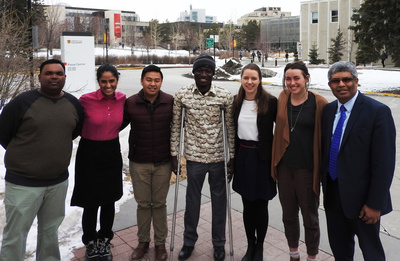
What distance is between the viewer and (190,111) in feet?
12.6

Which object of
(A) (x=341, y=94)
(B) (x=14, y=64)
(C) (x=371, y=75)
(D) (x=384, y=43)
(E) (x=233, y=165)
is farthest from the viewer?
(C) (x=371, y=75)

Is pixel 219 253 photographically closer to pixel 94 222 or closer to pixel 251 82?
pixel 94 222

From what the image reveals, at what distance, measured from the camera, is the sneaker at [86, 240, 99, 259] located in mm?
3893

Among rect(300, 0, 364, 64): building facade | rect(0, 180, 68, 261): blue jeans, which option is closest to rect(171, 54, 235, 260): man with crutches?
rect(0, 180, 68, 261): blue jeans

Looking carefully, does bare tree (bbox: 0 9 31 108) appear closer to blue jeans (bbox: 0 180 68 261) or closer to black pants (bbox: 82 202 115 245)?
black pants (bbox: 82 202 115 245)

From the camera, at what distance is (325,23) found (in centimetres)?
4891

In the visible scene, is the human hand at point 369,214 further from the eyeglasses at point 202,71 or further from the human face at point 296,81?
the eyeglasses at point 202,71

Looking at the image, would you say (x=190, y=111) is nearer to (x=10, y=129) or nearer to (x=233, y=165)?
(x=233, y=165)

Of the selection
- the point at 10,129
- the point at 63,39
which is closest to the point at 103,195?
the point at 10,129

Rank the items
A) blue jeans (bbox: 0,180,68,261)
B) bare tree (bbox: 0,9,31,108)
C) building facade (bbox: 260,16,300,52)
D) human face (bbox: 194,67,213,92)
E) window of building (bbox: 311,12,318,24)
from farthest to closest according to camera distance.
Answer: building facade (bbox: 260,16,300,52) → window of building (bbox: 311,12,318,24) → bare tree (bbox: 0,9,31,108) → human face (bbox: 194,67,213,92) → blue jeans (bbox: 0,180,68,261)

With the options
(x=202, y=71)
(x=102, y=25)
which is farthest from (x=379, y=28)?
(x=102, y=25)

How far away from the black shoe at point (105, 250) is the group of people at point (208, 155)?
0.01 m

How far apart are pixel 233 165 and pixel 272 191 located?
0.51 meters

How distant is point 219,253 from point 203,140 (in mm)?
1229
